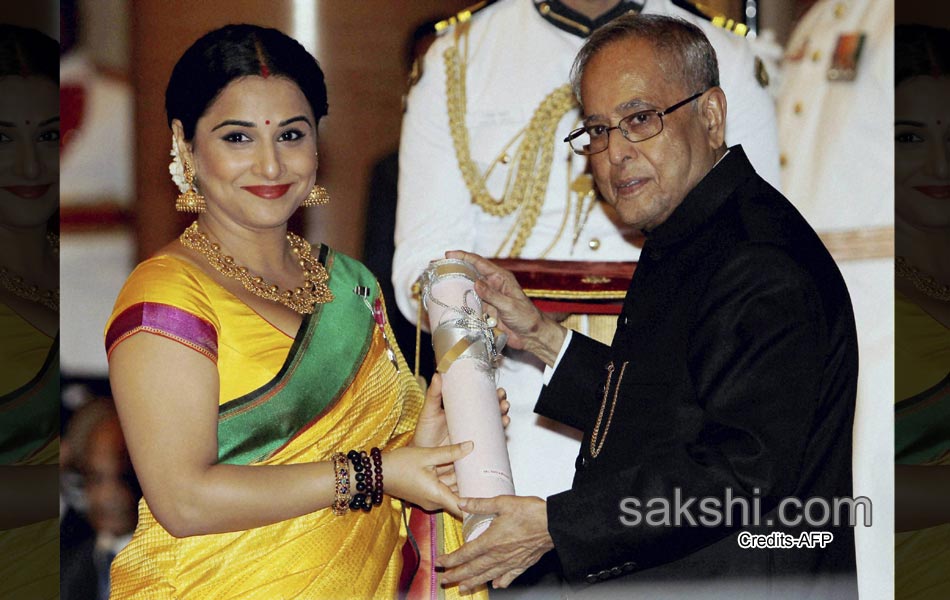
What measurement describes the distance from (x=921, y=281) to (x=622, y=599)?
1.29 m

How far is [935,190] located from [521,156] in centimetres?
116

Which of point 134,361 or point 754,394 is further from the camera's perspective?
point 134,361

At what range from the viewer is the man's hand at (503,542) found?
2.12 metres

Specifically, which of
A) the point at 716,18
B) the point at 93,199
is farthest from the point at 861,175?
the point at 93,199

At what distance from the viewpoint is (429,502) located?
90.5 inches

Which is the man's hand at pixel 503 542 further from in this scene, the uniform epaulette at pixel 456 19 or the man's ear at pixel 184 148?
the uniform epaulette at pixel 456 19

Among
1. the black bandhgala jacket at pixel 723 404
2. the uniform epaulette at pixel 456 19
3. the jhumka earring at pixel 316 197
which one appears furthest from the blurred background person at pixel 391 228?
the black bandhgala jacket at pixel 723 404

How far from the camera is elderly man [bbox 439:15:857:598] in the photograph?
199 centimetres

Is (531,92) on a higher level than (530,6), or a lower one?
lower

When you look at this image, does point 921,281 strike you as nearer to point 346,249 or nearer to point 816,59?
point 816,59

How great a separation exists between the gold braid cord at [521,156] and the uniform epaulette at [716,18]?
399mm

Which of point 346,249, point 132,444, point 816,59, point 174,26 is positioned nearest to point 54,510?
point 132,444

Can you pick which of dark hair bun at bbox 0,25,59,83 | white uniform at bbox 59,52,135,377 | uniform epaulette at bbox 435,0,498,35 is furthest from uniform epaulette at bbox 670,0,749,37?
dark hair bun at bbox 0,25,59,83

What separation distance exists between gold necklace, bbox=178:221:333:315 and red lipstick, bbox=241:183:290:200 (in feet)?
0.46
